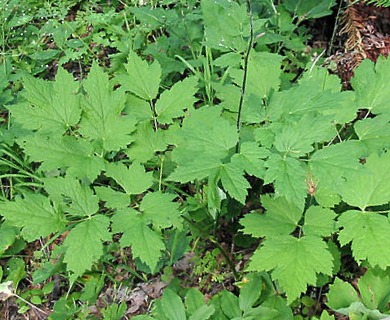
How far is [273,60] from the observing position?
2.17 metres

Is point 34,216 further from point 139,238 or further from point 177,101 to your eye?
point 177,101

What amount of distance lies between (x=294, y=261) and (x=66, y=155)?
999 mm

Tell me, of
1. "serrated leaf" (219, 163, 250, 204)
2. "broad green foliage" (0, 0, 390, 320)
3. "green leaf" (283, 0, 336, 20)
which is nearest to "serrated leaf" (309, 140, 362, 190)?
"broad green foliage" (0, 0, 390, 320)

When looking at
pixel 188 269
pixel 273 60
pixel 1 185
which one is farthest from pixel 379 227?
pixel 1 185

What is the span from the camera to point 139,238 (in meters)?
1.92

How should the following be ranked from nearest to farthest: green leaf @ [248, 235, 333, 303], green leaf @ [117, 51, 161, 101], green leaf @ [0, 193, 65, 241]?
green leaf @ [248, 235, 333, 303] < green leaf @ [0, 193, 65, 241] < green leaf @ [117, 51, 161, 101]

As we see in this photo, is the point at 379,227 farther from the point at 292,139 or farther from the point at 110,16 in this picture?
the point at 110,16

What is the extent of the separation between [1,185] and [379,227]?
2.04 metres

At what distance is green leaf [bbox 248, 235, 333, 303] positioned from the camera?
1874 millimetres

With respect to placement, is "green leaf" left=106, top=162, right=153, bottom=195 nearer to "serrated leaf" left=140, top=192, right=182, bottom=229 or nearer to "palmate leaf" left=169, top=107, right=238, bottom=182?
"serrated leaf" left=140, top=192, right=182, bottom=229

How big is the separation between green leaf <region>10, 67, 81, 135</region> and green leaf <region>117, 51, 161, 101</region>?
0.24 metres

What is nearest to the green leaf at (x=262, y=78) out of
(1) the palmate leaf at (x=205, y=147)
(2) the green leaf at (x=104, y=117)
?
(1) the palmate leaf at (x=205, y=147)

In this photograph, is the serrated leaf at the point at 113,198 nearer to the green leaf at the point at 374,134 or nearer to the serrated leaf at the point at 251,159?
the serrated leaf at the point at 251,159

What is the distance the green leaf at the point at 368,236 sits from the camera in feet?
6.15
